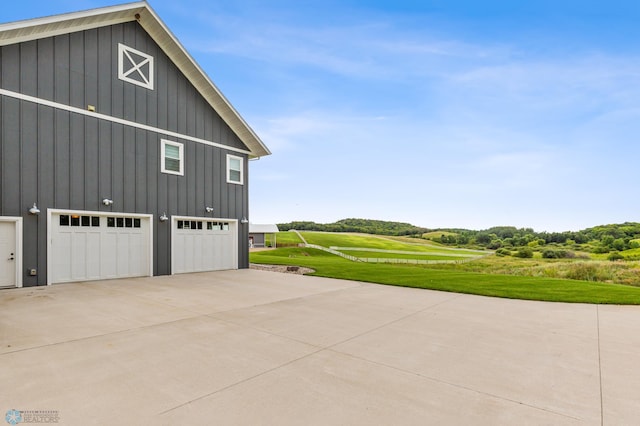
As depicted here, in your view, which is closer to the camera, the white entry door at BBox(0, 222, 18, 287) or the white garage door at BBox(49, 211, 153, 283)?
the white entry door at BBox(0, 222, 18, 287)

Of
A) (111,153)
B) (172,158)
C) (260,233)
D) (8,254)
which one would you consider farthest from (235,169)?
(260,233)

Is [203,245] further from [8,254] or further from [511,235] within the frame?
[511,235]

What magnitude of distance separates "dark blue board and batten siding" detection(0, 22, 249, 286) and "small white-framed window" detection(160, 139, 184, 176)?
0.20 meters

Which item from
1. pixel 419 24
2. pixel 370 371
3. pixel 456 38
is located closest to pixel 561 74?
pixel 456 38

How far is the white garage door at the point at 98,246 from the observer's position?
10.1 metres

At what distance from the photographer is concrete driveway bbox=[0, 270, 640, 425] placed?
2.91 meters

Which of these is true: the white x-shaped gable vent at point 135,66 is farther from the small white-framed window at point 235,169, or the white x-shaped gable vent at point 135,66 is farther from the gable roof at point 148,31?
the small white-framed window at point 235,169

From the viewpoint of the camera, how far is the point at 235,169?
50.3 feet

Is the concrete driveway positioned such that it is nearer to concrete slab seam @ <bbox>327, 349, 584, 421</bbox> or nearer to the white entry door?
concrete slab seam @ <bbox>327, 349, 584, 421</bbox>

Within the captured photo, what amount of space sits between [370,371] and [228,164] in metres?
12.8

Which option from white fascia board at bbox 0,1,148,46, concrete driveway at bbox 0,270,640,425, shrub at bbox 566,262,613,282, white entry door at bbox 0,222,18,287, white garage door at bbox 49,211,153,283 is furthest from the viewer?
shrub at bbox 566,262,613,282

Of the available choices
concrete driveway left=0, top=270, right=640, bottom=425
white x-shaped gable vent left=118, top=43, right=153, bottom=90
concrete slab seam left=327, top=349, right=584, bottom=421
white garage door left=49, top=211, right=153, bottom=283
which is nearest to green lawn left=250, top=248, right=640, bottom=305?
concrete driveway left=0, top=270, right=640, bottom=425

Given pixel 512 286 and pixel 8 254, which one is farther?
pixel 512 286

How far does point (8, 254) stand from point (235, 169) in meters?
8.46
